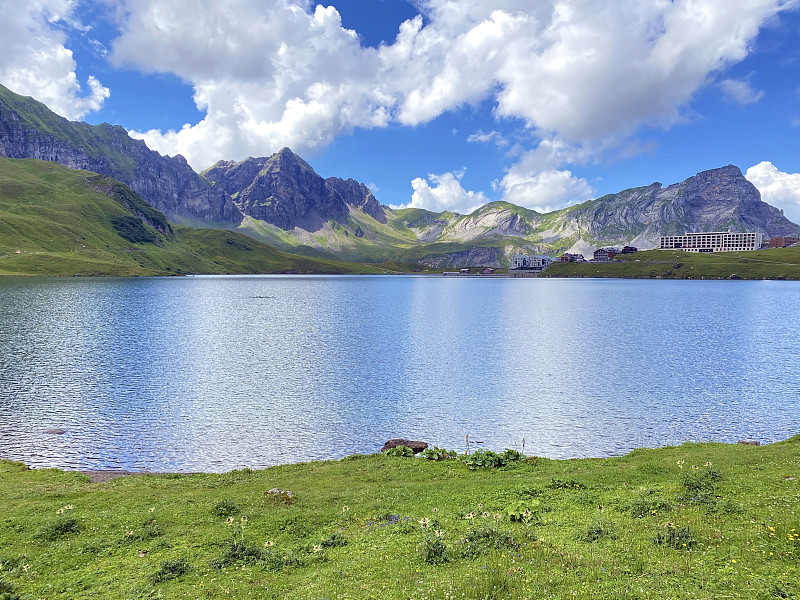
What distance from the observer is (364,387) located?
210 feet

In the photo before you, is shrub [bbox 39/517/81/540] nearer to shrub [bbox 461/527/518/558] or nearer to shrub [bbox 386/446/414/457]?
shrub [bbox 461/527/518/558]

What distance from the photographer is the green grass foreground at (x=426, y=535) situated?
48.6 ft

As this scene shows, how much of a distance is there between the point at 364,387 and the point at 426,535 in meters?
46.7

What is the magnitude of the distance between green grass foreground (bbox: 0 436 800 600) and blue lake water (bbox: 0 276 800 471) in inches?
522

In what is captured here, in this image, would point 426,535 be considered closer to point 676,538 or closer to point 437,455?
point 676,538

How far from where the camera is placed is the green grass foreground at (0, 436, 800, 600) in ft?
48.6

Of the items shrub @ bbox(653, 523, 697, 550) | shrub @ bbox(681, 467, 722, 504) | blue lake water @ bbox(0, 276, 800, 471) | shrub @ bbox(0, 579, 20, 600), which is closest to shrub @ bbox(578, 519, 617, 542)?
shrub @ bbox(653, 523, 697, 550)

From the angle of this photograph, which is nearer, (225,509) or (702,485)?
(702,485)

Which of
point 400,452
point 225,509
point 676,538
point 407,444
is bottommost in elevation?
point 407,444

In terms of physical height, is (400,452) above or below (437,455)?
below

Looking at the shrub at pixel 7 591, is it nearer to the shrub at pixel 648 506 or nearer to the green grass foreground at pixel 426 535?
the green grass foreground at pixel 426 535

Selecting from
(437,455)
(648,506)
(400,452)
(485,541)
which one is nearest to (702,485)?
(648,506)

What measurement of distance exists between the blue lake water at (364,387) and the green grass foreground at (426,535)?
1326 cm

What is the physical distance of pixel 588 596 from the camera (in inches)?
539
